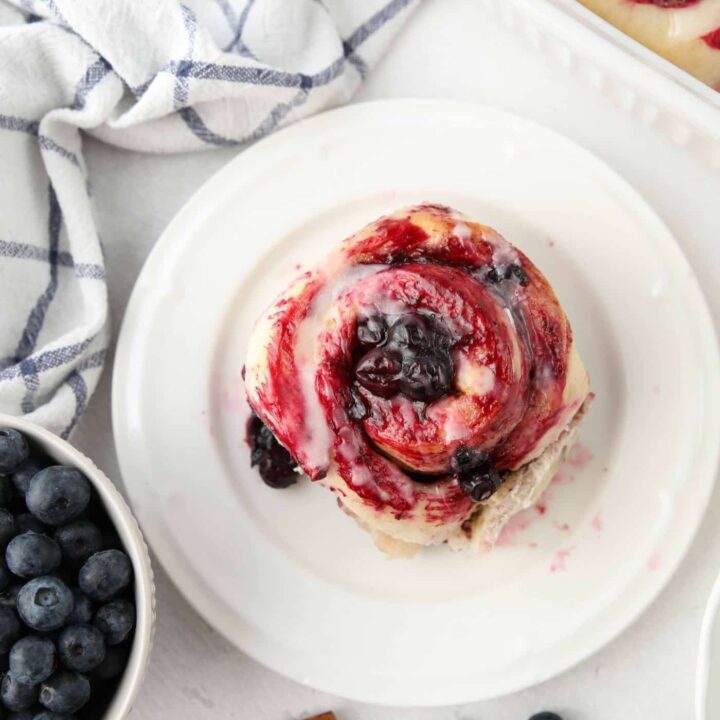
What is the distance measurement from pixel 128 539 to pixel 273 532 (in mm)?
308

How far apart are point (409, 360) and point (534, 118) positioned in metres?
0.69

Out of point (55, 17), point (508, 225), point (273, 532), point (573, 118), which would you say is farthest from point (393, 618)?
point (55, 17)

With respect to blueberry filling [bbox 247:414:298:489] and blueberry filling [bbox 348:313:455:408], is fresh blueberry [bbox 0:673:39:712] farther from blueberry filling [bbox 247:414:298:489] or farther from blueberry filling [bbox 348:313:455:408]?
blueberry filling [bbox 348:313:455:408]

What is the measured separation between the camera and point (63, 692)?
64.7 inches

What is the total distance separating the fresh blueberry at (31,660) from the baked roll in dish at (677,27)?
1368mm

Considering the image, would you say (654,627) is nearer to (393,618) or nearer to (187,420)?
(393,618)

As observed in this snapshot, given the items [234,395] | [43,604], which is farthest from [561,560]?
[43,604]

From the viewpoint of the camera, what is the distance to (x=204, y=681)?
1978 mm

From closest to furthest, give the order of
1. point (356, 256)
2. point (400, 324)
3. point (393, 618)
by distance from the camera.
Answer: point (400, 324) → point (356, 256) → point (393, 618)

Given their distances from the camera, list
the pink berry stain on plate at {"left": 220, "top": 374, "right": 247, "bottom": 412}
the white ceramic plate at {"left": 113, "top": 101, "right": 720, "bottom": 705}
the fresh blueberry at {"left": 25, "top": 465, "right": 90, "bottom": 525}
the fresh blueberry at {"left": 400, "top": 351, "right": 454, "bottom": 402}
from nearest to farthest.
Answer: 1. the fresh blueberry at {"left": 400, "top": 351, "right": 454, "bottom": 402}
2. the fresh blueberry at {"left": 25, "top": 465, "right": 90, "bottom": 525}
3. the white ceramic plate at {"left": 113, "top": 101, "right": 720, "bottom": 705}
4. the pink berry stain on plate at {"left": 220, "top": 374, "right": 247, "bottom": 412}

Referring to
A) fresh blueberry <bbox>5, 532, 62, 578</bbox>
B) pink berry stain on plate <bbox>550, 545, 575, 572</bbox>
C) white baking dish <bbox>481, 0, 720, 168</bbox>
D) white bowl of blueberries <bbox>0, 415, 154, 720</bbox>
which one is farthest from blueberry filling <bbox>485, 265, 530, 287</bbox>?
fresh blueberry <bbox>5, 532, 62, 578</bbox>

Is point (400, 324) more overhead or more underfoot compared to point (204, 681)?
more overhead

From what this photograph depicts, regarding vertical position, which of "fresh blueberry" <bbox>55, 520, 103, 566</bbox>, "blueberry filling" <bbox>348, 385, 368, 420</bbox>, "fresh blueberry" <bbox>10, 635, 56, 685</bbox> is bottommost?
"fresh blueberry" <bbox>10, 635, 56, 685</bbox>

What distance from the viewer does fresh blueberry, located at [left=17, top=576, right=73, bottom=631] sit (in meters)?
1.61
